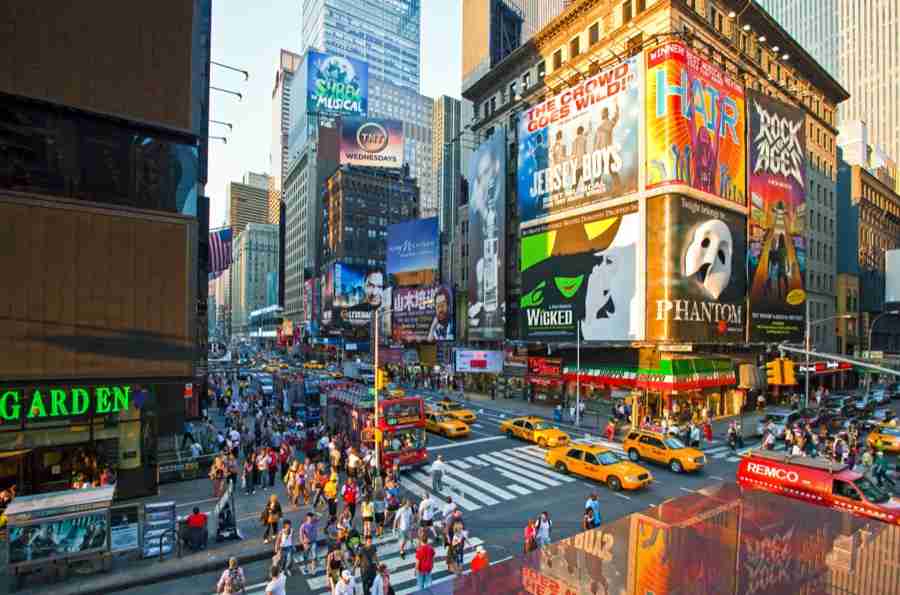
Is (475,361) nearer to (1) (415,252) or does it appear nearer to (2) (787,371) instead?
(1) (415,252)

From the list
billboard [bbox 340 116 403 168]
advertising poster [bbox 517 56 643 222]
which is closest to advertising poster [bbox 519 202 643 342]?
advertising poster [bbox 517 56 643 222]

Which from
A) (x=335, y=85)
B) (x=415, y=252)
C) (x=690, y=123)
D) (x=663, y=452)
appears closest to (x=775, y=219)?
(x=690, y=123)

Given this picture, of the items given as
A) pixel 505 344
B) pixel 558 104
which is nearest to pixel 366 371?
pixel 505 344

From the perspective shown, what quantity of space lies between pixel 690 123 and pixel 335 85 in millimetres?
102810

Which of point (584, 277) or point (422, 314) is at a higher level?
point (584, 277)

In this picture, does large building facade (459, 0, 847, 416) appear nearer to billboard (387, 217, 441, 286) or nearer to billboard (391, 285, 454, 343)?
billboard (391, 285, 454, 343)

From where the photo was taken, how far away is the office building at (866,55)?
387 ft

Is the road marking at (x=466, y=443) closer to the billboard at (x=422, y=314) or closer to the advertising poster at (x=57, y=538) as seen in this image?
the advertising poster at (x=57, y=538)

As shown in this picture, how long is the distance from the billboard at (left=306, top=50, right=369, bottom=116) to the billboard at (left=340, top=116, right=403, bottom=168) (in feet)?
76.9

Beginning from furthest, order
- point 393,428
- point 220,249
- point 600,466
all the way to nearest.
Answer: point 220,249
point 393,428
point 600,466

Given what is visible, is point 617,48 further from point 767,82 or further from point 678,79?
point 767,82

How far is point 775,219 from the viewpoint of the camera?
43.2m

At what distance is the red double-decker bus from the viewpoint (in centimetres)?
2141

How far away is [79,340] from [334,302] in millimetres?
81759
